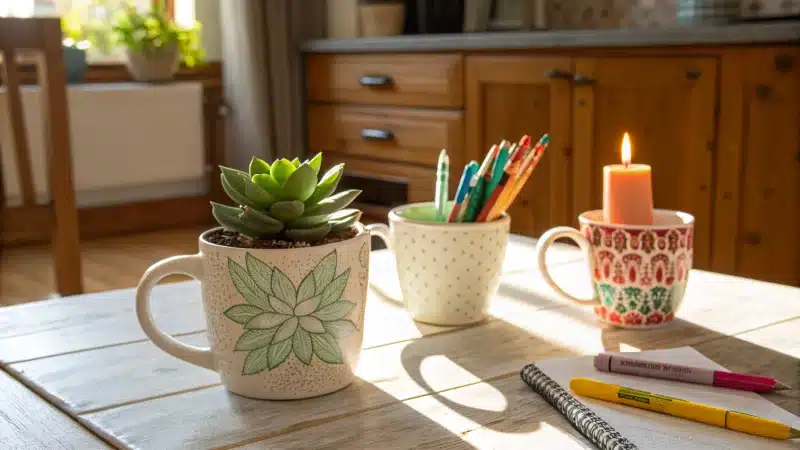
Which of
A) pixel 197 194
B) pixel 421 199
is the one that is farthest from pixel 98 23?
pixel 421 199

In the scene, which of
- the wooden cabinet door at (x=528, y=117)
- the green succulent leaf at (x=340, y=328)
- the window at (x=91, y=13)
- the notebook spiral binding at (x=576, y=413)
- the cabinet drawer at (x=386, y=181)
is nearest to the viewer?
the notebook spiral binding at (x=576, y=413)

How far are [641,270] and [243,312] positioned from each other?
348mm

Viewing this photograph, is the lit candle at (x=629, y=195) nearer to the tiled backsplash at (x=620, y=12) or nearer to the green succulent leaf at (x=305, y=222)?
the green succulent leaf at (x=305, y=222)

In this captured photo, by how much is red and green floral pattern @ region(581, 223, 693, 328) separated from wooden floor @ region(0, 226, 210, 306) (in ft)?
6.77

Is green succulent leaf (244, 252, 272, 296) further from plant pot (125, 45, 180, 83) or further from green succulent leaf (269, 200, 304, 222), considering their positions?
plant pot (125, 45, 180, 83)

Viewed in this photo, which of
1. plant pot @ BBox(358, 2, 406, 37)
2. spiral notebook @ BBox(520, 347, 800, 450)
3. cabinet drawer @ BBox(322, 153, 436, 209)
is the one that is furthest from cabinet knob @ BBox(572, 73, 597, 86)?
spiral notebook @ BBox(520, 347, 800, 450)

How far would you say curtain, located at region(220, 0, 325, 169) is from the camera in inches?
134

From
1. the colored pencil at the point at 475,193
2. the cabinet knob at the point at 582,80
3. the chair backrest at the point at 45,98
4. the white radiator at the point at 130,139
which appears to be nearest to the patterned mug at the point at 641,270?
the colored pencil at the point at 475,193

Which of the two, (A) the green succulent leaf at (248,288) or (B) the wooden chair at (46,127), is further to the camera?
(B) the wooden chair at (46,127)

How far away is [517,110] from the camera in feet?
8.46

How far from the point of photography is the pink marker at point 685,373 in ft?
2.06

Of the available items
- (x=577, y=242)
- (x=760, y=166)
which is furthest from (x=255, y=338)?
(x=760, y=166)

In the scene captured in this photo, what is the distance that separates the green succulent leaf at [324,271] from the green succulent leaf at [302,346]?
0.03 metres

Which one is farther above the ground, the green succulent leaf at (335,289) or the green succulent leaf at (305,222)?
the green succulent leaf at (305,222)
